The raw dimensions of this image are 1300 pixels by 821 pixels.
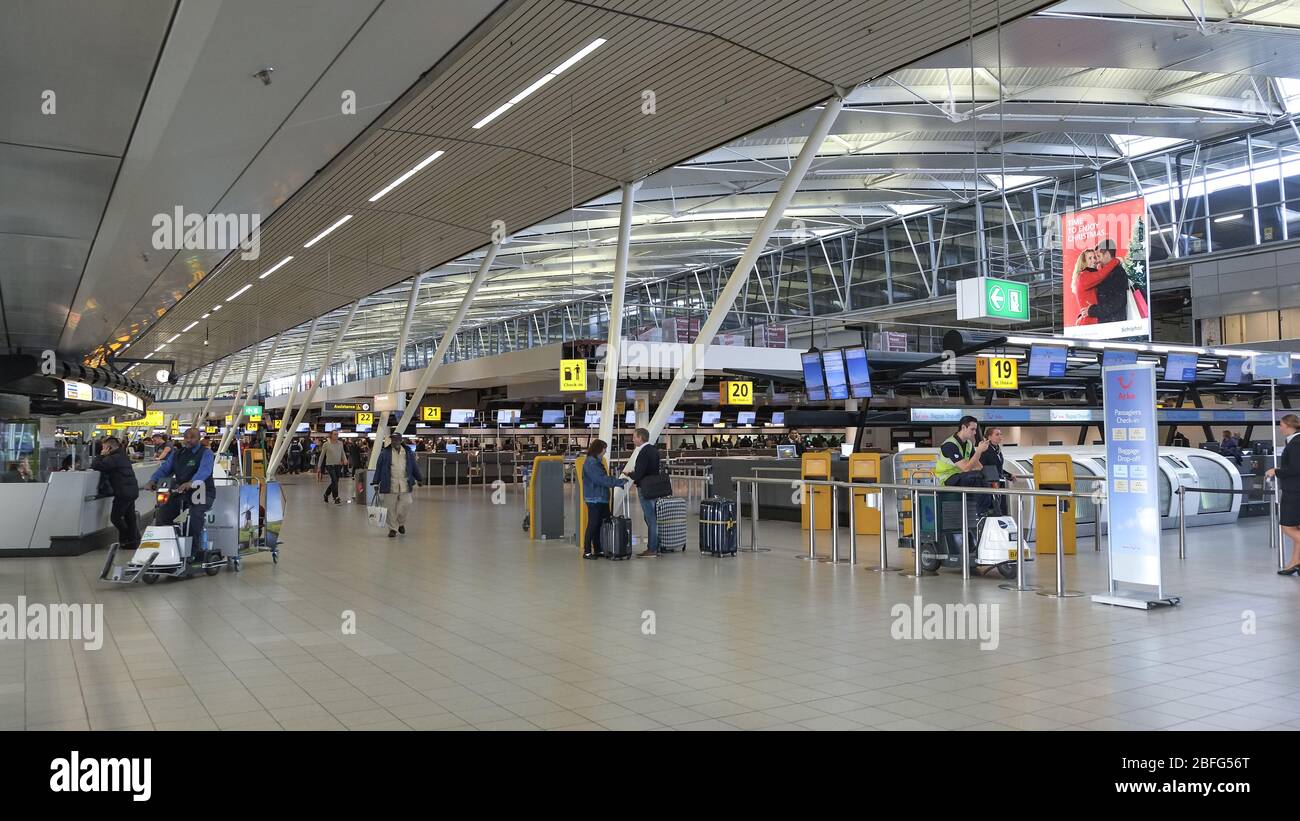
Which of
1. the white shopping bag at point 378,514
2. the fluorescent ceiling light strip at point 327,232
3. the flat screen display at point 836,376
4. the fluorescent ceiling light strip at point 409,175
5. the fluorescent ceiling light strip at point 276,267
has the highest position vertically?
the fluorescent ceiling light strip at point 409,175

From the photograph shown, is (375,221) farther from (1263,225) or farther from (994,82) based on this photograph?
(1263,225)

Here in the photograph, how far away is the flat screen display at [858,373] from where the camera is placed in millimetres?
19438

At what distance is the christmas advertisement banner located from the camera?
1105cm

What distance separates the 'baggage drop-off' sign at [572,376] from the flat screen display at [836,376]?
531 centimetres

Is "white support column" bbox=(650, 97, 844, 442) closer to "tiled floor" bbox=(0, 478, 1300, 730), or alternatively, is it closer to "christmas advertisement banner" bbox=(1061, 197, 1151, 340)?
"tiled floor" bbox=(0, 478, 1300, 730)

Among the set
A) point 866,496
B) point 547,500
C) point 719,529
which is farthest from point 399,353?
point 719,529

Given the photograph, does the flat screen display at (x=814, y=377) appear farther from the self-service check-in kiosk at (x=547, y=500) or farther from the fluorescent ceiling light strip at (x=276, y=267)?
the fluorescent ceiling light strip at (x=276, y=267)

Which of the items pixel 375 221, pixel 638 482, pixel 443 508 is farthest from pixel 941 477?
pixel 443 508

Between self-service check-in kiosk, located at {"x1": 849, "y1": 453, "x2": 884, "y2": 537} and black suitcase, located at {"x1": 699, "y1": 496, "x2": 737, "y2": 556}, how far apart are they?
5.86 feet

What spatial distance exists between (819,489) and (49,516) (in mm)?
11401

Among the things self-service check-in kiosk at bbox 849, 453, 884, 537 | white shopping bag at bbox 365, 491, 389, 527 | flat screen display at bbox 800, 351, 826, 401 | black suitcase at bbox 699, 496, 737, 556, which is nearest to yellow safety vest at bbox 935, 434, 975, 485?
self-service check-in kiosk at bbox 849, 453, 884, 537

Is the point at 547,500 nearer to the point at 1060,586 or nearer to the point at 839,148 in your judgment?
the point at 1060,586

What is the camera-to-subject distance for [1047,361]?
23.2m

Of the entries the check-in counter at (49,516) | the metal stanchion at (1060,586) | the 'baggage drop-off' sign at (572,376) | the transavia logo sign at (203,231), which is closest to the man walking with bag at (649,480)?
the metal stanchion at (1060,586)
